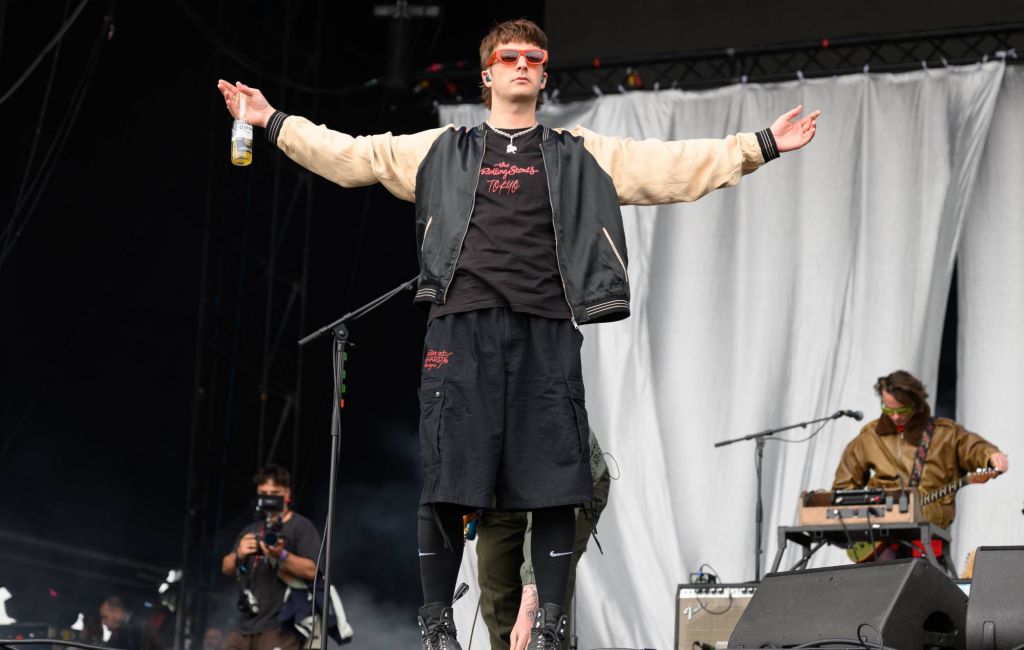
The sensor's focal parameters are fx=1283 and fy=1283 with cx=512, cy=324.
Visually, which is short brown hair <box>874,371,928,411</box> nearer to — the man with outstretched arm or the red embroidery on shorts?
the man with outstretched arm

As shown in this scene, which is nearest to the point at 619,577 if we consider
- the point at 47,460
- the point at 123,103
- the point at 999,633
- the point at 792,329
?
the point at 792,329

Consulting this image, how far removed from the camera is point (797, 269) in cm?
783

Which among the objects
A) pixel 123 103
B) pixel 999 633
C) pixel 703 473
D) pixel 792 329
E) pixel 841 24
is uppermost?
pixel 841 24

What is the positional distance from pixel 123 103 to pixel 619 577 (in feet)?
13.1

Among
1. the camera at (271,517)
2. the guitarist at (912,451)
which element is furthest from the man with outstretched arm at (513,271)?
the guitarist at (912,451)

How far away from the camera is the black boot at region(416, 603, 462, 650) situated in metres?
2.73

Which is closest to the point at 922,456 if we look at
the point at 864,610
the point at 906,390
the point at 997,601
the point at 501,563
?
the point at 906,390

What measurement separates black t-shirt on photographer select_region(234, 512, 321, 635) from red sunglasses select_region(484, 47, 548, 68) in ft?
12.7

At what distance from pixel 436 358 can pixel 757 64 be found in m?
5.71

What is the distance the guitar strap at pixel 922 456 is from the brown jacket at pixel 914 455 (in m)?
0.02

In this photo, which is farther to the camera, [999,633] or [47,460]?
[47,460]

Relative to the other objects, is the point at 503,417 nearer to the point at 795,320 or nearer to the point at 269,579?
the point at 269,579

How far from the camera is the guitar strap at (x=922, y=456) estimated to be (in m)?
6.44

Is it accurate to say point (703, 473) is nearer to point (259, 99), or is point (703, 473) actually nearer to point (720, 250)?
point (720, 250)
